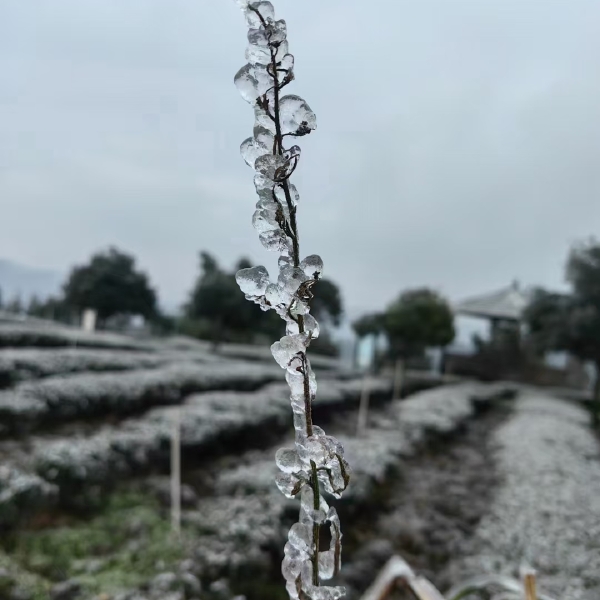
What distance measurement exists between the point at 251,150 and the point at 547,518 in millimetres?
1898

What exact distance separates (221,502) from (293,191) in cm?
174

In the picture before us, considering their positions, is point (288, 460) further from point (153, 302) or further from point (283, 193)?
point (153, 302)

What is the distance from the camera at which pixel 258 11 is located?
0.50 ft

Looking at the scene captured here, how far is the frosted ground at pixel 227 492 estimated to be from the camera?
1348 millimetres

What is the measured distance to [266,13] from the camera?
0.15 m

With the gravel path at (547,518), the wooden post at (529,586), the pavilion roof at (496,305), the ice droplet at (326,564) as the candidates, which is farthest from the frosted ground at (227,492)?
the pavilion roof at (496,305)

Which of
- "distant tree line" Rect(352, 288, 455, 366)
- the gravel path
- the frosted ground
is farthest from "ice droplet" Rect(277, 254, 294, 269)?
"distant tree line" Rect(352, 288, 455, 366)

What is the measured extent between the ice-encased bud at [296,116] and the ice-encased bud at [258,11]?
21 millimetres

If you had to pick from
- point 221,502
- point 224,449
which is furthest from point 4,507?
point 224,449

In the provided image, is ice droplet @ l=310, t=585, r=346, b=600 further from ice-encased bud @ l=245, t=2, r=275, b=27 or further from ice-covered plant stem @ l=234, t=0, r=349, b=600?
ice-encased bud @ l=245, t=2, r=275, b=27

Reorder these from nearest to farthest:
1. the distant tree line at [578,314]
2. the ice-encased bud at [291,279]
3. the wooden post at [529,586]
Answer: the ice-encased bud at [291,279]
the wooden post at [529,586]
the distant tree line at [578,314]

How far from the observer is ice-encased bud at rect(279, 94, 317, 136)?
0.51ft

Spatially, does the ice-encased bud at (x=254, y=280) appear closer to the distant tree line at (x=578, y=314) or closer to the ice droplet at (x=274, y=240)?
the ice droplet at (x=274, y=240)

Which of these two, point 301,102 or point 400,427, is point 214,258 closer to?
point 400,427
